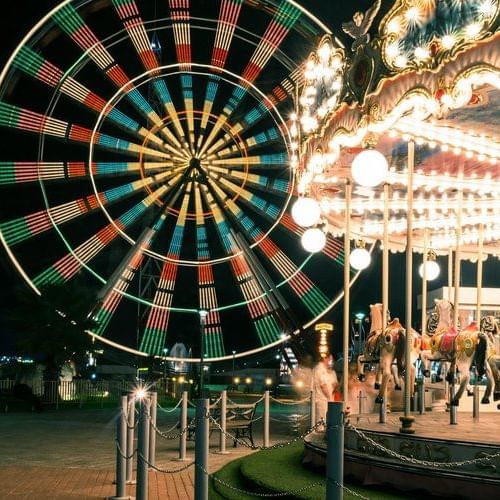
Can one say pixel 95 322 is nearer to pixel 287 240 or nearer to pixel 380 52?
pixel 287 240

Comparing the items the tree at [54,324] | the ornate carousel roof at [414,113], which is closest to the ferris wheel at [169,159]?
the tree at [54,324]

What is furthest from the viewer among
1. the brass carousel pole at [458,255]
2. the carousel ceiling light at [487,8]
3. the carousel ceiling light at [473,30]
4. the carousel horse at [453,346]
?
the brass carousel pole at [458,255]

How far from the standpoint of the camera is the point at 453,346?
11.8 metres

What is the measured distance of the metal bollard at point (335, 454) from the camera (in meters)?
5.61

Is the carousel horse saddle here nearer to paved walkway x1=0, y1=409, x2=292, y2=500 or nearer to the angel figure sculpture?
paved walkway x1=0, y1=409, x2=292, y2=500

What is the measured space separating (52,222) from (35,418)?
5.22 meters

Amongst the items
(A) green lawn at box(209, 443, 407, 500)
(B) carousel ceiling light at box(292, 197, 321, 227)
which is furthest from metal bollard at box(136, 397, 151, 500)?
(B) carousel ceiling light at box(292, 197, 321, 227)

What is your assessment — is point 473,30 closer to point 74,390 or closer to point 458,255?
point 458,255

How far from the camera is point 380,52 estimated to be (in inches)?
364

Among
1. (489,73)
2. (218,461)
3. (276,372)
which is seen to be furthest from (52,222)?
(276,372)

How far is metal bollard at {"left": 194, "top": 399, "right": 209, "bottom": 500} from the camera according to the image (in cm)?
679

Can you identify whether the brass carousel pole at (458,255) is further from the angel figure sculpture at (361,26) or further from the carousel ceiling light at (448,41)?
the carousel ceiling light at (448,41)

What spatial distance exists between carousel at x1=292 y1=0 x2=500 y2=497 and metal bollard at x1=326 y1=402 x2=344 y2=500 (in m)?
1.76

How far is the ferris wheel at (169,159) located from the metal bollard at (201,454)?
17044mm
